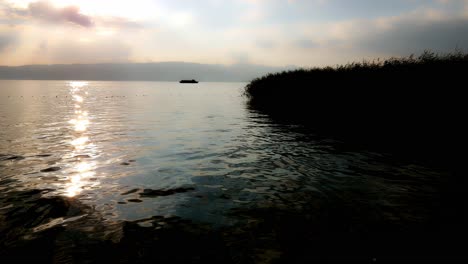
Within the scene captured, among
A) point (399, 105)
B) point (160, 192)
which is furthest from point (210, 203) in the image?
point (399, 105)

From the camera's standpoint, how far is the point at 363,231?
244 inches

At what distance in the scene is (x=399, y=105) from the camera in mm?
22016

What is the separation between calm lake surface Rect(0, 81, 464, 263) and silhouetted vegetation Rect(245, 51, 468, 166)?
4028 millimetres

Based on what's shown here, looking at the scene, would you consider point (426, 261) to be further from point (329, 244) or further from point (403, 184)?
point (403, 184)

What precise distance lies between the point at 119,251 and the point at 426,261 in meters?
5.23

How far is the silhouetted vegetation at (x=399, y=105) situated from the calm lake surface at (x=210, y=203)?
4028mm

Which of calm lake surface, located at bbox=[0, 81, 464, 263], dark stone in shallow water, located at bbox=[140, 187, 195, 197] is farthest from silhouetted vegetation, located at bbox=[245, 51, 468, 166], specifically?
dark stone in shallow water, located at bbox=[140, 187, 195, 197]

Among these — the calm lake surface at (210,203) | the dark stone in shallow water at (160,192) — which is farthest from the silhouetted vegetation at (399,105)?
the dark stone in shallow water at (160,192)

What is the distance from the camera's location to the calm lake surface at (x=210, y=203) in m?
5.54

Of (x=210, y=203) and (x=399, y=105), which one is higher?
(x=399, y=105)

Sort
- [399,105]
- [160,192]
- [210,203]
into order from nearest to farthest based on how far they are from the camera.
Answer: [210,203] → [160,192] → [399,105]

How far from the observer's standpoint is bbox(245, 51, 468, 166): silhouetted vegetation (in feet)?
54.7

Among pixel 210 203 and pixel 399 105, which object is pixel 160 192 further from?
pixel 399 105

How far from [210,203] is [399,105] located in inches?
762
